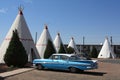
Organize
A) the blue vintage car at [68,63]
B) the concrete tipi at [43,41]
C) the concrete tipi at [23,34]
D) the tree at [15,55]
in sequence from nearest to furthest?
the blue vintage car at [68,63]
the tree at [15,55]
the concrete tipi at [23,34]
the concrete tipi at [43,41]

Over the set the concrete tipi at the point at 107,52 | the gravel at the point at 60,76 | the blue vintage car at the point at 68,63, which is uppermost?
the concrete tipi at the point at 107,52

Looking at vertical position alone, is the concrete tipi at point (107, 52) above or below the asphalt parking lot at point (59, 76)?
above

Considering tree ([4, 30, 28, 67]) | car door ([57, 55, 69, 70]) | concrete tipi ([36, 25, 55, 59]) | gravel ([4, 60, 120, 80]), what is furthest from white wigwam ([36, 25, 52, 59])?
gravel ([4, 60, 120, 80])

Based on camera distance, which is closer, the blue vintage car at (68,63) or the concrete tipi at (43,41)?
the blue vintage car at (68,63)

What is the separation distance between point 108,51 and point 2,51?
3180 centimetres

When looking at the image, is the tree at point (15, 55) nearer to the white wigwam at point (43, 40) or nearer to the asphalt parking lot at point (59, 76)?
A: the asphalt parking lot at point (59, 76)

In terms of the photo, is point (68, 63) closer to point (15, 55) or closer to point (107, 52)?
point (15, 55)

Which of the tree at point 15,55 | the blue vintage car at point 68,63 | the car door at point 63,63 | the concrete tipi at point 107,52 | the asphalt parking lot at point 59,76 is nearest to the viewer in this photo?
the asphalt parking lot at point 59,76

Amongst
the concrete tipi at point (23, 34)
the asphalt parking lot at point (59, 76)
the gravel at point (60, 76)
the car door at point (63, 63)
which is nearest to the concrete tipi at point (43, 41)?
the concrete tipi at point (23, 34)

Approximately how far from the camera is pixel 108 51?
5288 centimetres

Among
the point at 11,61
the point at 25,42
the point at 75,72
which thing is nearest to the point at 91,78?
the point at 75,72

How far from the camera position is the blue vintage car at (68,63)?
16.2m

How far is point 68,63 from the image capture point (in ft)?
55.0

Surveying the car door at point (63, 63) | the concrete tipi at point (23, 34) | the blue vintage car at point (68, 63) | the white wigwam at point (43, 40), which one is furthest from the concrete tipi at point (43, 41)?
the car door at point (63, 63)
